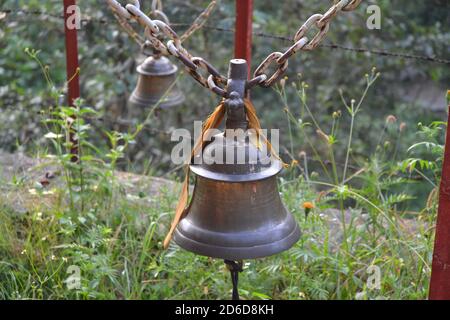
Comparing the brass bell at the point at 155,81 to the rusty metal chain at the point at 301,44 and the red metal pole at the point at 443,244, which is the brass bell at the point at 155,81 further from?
the red metal pole at the point at 443,244

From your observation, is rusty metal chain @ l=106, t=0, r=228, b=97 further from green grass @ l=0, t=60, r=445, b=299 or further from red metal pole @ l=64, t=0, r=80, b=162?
red metal pole @ l=64, t=0, r=80, b=162

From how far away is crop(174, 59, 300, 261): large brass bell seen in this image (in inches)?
83.4

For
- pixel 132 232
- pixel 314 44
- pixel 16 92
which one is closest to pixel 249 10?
pixel 132 232

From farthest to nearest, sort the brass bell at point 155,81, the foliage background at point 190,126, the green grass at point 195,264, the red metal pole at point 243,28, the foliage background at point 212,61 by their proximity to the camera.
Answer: the foliage background at point 212,61 < the brass bell at point 155,81 < the red metal pole at point 243,28 < the foliage background at point 190,126 < the green grass at point 195,264

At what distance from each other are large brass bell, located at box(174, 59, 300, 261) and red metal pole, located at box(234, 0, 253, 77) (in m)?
1.62

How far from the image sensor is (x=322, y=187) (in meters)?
5.30

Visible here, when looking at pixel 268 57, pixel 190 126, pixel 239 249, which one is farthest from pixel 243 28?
pixel 190 126

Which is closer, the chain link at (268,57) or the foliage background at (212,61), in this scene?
the chain link at (268,57)

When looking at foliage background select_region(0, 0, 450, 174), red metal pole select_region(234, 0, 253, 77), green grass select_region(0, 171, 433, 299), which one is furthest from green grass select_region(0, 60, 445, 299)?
foliage background select_region(0, 0, 450, 174)

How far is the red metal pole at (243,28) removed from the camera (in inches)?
147

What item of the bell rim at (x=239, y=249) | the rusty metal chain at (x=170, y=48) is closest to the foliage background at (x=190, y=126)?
the bell rim at (x=239, y=249)

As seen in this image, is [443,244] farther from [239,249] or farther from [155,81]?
[155,81]
